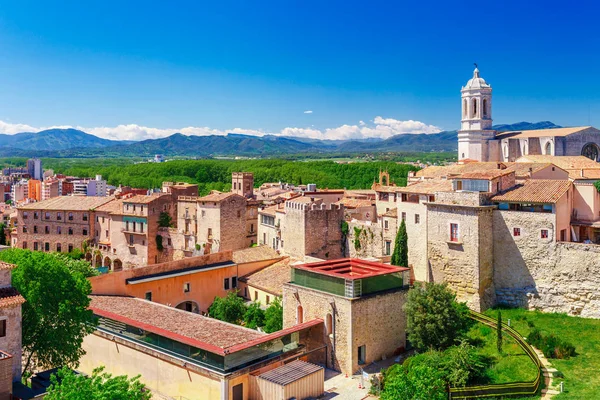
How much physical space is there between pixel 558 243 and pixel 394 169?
8712 centimetres

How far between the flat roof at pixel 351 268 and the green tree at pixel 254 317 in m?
5.34

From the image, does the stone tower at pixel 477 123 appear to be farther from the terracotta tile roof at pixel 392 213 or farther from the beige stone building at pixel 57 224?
the beige stone building at pixel 57 224

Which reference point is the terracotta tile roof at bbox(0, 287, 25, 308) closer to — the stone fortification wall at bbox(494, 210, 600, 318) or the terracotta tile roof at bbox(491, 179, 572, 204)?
the stone fortification wall at bbox(494, 210, 600, 318)

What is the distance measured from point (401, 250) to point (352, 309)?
10478 mm

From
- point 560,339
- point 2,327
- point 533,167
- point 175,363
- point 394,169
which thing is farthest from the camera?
point 394,169

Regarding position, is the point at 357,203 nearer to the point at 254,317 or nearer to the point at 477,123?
the point at 254,317

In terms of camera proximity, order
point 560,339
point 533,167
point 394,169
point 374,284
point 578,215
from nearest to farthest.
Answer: point 560,339 → point 374,284 → point 578,215 → point 533,167 → point 394,169

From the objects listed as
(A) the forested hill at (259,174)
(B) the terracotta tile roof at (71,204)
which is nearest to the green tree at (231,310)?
(B) the terracotta tile roof at (71,204)

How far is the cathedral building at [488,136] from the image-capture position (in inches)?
2288

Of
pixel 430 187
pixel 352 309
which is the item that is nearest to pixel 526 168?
pixel 430 187

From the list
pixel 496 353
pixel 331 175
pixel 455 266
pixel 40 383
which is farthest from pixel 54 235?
pixel 331 175

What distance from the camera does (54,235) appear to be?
61.3 m

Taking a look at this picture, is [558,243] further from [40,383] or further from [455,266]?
[40,383]

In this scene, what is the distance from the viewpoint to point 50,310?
24.7 m
